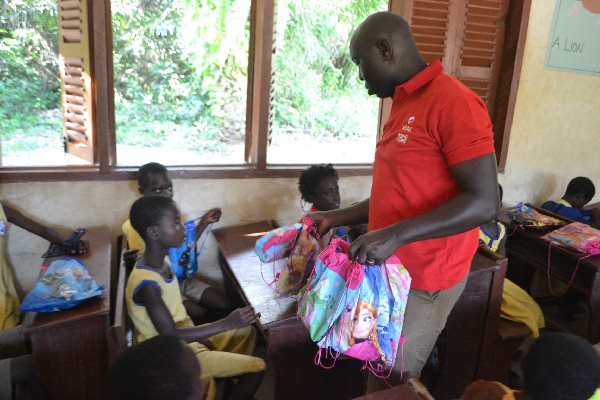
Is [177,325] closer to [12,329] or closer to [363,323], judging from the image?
[12,329]

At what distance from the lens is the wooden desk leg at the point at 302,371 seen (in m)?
1.96

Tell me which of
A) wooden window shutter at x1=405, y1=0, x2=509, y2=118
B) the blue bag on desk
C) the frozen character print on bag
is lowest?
the blue bag on desk

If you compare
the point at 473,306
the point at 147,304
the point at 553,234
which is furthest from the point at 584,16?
the point at 147,304

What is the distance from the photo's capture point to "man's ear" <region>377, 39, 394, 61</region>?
1469 mm

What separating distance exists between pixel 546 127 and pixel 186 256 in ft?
10.1

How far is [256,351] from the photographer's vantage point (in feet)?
10.1

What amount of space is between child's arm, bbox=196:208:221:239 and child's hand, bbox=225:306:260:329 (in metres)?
1.19

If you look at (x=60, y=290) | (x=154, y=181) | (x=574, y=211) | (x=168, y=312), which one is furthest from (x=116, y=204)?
(x=574, y=211)

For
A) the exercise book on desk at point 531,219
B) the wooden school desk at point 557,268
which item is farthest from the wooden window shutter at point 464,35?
the wooden school desk at point 557,268

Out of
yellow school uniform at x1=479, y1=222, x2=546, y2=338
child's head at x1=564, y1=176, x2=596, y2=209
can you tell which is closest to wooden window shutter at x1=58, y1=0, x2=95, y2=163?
yellow school uniform at x1=479, y1=222, x2=546, y2=338

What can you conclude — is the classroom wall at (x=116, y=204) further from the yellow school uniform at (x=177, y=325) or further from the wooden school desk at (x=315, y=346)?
the yellow school uniform at (x=177, y=325)

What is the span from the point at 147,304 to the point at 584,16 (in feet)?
12.6

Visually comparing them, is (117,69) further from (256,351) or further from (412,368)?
(412,368)

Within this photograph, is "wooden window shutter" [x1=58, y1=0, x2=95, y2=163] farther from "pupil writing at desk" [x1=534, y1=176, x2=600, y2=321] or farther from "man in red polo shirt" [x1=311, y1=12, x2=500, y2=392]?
"pupil writing at desk" [x1=534, y1=176, x2=600, y2=321]
